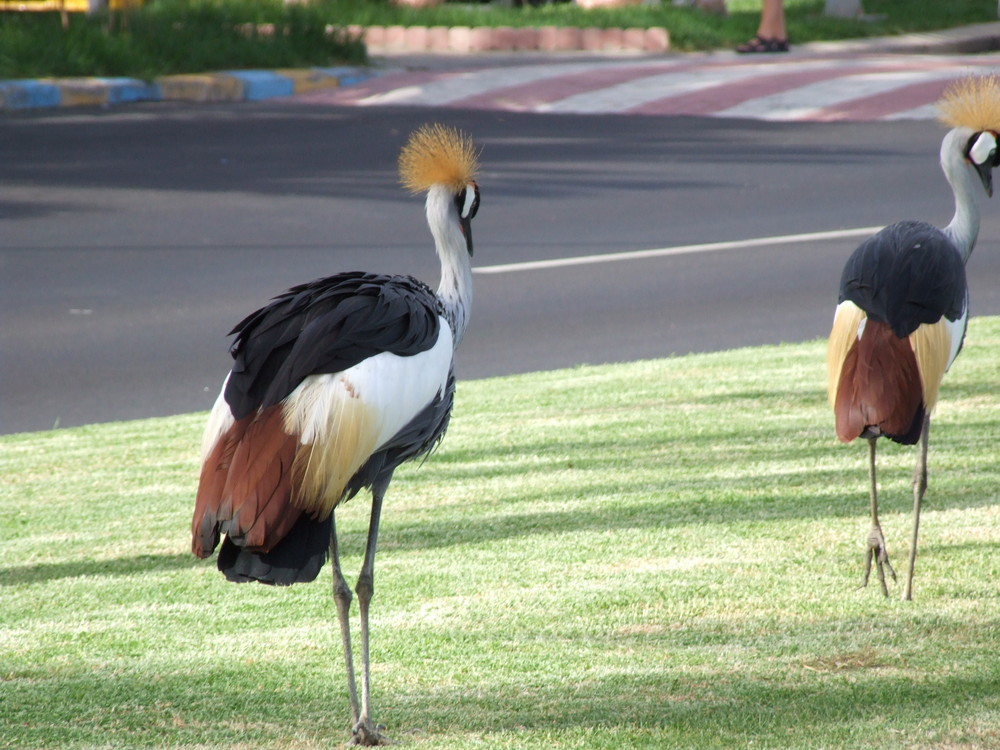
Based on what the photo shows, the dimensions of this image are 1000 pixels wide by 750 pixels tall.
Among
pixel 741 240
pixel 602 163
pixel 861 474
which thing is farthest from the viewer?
pixel 602 163

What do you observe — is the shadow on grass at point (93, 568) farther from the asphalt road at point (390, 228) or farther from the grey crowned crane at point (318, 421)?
the asphalt road at point (390, 228)

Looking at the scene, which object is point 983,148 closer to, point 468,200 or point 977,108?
point 977,108

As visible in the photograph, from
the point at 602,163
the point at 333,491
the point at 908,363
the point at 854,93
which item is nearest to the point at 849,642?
the point at 908,363

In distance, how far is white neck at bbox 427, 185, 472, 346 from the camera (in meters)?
4.47

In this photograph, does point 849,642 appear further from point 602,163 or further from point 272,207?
point 602,163

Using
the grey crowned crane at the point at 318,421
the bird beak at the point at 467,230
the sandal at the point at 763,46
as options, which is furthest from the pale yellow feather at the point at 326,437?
the sandal at the point at 763,46

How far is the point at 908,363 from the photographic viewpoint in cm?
462

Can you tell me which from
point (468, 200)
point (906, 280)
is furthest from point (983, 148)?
point (468, 200)

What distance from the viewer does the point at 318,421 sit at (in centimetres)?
352

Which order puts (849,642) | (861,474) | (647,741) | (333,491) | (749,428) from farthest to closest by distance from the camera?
(749,428)
(861,474)
(849,642)
(647,741)
(333,491)

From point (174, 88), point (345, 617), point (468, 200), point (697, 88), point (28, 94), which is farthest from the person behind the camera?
point (697, 88)

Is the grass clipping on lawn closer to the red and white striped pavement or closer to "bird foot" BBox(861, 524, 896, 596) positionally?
"bird foot" BBox(861, 524, 896, 596)

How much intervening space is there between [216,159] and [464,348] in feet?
22.0

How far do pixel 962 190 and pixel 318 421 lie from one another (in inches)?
126
